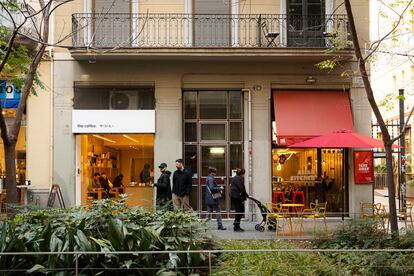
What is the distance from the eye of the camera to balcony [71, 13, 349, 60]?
18672 mm

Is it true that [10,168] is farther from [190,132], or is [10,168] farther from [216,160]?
[216,160]

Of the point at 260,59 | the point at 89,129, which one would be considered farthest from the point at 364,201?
the point at 89,129

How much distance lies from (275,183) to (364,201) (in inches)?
119

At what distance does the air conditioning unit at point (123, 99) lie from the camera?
748 inches

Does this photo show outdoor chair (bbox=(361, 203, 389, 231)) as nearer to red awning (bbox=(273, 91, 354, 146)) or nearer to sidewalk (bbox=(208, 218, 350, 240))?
sidewalk (bbox=(208, 218, 350, 240))

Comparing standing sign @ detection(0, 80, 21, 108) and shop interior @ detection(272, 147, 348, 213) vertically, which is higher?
standing sign @ detection(0, 80, 21, 108)

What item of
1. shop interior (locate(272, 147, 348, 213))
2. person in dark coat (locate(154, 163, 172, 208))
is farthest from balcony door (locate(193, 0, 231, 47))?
person in dark coat (locate(154, 163, 172, 208))

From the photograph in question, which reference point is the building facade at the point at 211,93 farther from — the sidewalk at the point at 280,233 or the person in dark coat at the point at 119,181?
the sidewalk at the point at 280,233

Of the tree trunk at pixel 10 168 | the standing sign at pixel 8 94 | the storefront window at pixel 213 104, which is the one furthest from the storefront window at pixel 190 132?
the tree trunk at pixel 10 168

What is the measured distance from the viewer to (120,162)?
813 inches

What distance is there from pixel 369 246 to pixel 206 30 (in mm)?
10309

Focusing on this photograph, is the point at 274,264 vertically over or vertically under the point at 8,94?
under

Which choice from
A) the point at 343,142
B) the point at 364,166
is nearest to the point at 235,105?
the point at 343,142

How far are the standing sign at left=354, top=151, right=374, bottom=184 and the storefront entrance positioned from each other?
3913mm
